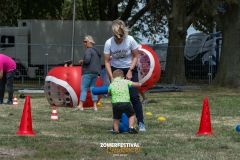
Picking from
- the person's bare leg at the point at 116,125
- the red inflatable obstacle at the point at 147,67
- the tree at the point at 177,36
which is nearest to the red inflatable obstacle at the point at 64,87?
the red inflatable obstacle at the point at 147,67

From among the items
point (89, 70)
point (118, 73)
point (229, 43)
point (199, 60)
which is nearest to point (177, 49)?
point (229, 43)

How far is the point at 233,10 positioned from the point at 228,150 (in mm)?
17658

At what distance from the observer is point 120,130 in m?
11.0

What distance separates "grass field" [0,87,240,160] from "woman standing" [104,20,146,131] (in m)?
0.55

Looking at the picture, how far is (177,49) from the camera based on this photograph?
2862 centimetres

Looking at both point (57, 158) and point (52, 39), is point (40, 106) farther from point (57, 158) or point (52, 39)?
point (52, 39)

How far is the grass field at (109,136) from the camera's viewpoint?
27.6 ft

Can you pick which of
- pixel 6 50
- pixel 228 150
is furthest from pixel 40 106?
pixel 6 50

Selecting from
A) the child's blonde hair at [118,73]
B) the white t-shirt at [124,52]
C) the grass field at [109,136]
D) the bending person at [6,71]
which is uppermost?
the white t-shirt at [124,52]

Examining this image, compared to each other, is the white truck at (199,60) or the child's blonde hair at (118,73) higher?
the child's blonde hair at (118,73)

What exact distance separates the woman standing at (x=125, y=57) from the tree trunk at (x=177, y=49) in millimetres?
16538

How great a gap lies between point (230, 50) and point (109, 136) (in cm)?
1674

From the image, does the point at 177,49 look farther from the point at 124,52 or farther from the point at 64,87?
the point at 124,52

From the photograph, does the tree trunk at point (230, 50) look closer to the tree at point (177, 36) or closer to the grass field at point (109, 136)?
the tree at point (177, 36)
